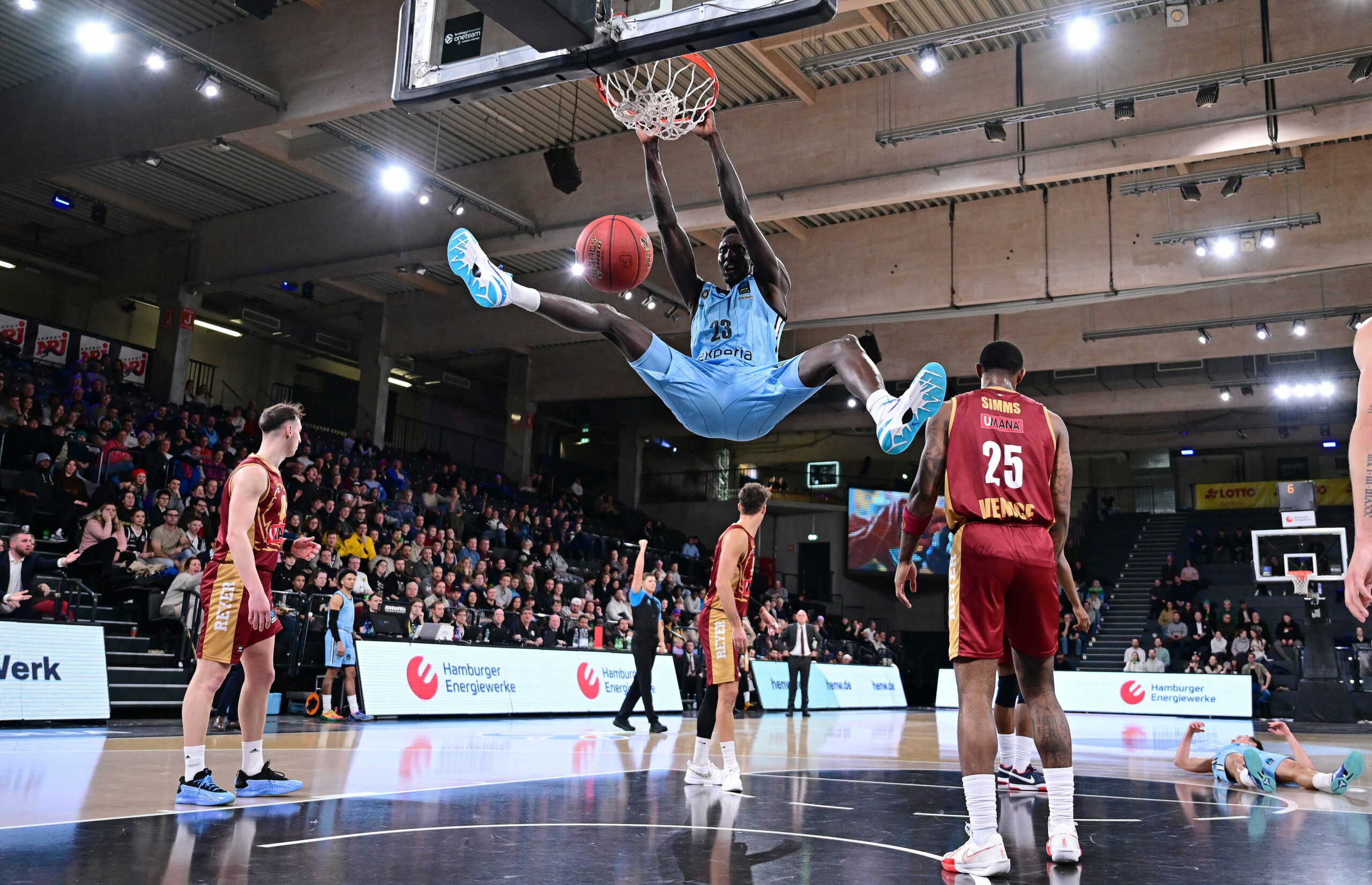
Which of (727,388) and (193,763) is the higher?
(727,388)

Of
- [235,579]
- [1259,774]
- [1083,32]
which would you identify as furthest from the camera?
[1083,32]

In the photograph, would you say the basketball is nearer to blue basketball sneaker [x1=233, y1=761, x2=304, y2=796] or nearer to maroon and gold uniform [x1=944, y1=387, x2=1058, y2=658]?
maroon and gold uniform [x1=944, y1=387, x2=1058, y2=658]

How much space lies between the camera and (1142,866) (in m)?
4.03

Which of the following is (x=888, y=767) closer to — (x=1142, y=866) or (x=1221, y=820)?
(x=1221, y=820)

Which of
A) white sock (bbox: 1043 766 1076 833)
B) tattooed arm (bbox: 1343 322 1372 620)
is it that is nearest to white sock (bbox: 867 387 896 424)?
white sock (bbox: 1043 766 1076 833)

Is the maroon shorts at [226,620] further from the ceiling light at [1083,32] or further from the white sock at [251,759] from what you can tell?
the ceiling light at [1083,32]

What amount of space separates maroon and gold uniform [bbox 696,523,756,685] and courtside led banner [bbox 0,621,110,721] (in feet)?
19.7

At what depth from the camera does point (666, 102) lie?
572cm

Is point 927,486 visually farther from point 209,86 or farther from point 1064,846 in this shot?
point 209,86

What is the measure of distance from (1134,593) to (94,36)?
89.7 feet

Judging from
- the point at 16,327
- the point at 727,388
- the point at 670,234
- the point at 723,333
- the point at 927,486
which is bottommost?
the point at 927,486

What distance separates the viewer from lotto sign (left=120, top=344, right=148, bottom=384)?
866 inches

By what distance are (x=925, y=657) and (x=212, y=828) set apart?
27005 mm

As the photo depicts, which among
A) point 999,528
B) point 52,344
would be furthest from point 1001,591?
point 52,344
